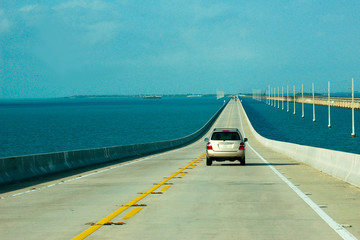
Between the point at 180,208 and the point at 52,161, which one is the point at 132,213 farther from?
the point at 52,161

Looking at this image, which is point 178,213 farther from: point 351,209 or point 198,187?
point 198,187

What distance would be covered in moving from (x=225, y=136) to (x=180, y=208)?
1485 centimetres

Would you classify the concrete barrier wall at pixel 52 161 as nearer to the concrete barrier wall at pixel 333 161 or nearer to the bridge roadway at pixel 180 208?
the bridge roadway at pixel 180 208

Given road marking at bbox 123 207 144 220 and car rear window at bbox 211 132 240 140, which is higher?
car rear window at bbox 211 132 240 140

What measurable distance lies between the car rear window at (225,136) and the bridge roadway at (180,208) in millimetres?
7157

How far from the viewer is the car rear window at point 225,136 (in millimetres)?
26328

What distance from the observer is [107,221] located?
10242mm

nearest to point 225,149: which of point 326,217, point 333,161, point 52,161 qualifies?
point 333,161

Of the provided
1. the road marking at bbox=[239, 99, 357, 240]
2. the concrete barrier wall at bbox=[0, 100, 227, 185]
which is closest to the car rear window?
the concrete barrier wall at bbox=[0, 100, 227, 185]

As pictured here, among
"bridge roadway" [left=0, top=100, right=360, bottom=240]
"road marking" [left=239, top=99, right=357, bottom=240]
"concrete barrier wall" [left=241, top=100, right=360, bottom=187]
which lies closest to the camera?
"road marking" [left=239, top=99, right=357, bottom=240]

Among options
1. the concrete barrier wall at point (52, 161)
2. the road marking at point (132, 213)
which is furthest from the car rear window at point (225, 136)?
the road marking at point (132, 213)

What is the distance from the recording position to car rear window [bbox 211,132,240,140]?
26.3 m

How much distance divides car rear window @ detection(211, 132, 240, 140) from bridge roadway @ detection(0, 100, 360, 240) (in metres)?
7.16

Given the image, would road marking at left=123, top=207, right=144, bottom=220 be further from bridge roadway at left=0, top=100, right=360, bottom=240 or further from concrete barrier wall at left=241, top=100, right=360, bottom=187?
concrete barrier wall at left=241, top=100, right=360, bottom=187
